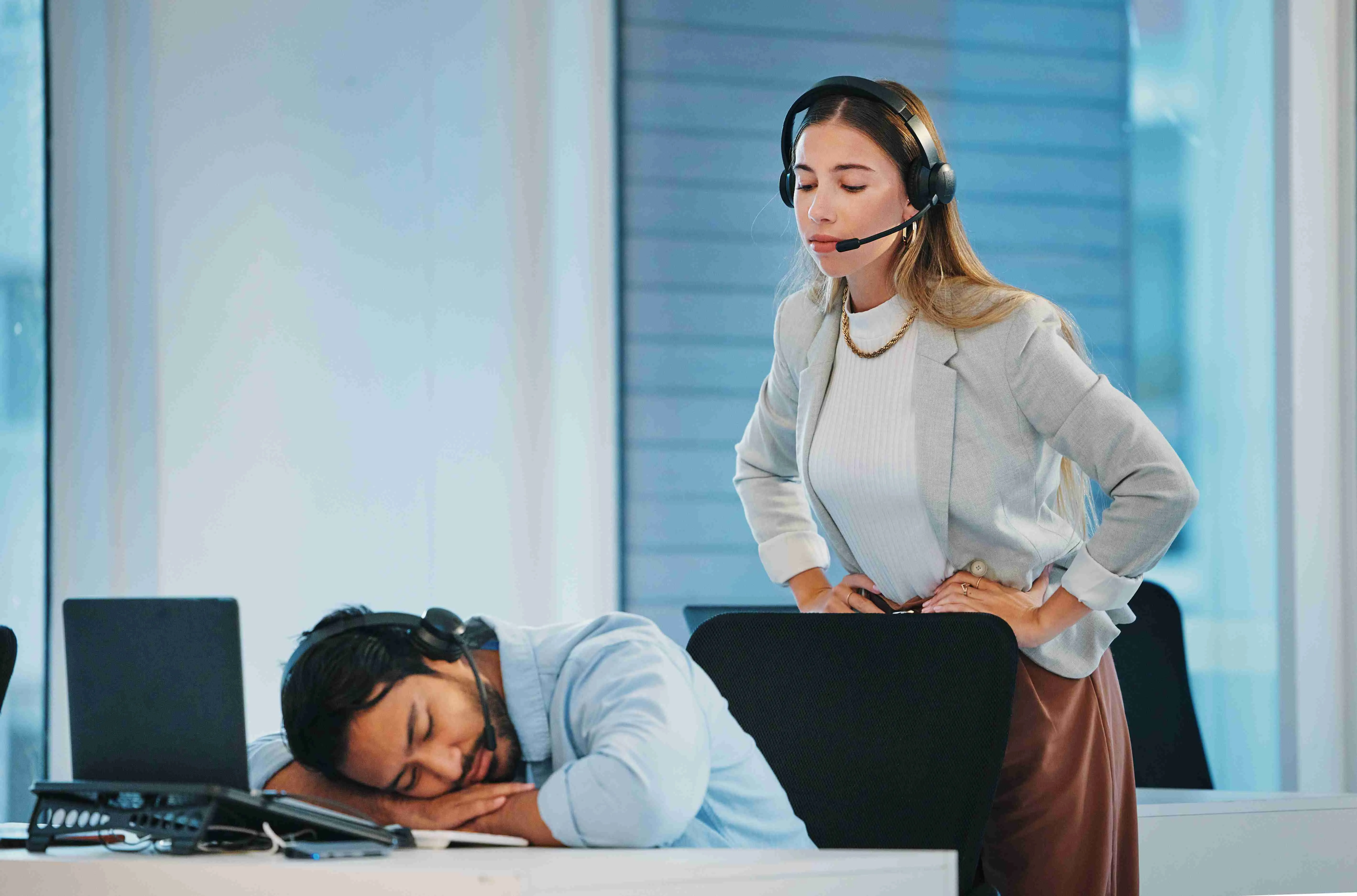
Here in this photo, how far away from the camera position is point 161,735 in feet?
3.33

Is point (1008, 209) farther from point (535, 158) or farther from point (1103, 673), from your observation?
point (1103, 673)

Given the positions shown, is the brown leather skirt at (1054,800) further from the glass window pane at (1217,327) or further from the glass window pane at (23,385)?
the glass window pane at (23,385)

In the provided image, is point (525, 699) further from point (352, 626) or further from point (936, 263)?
point (936, 263)

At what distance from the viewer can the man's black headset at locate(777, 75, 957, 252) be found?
157 centimetres

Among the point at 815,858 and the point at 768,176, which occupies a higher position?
the point at 768,176

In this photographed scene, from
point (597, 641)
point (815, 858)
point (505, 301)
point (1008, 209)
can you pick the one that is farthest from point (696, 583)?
point (815, 858)

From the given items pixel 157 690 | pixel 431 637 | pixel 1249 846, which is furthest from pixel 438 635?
pixel 1249 846

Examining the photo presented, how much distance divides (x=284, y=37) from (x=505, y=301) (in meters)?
0.73

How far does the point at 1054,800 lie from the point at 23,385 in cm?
220

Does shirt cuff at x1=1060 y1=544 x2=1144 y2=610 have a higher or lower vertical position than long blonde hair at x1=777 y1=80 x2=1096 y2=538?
lower

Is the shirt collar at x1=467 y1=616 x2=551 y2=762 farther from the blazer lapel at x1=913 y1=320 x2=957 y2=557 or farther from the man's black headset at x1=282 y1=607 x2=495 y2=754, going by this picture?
the blazer lapel at x1=913 y1=320 x2=957 y2=557

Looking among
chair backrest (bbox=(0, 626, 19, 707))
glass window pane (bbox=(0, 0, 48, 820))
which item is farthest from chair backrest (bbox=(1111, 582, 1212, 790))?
glass window pane (bbox=(0, 0, 48, 820))

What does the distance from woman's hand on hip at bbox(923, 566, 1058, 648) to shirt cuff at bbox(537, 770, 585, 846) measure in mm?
627

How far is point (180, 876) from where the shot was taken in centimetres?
93
